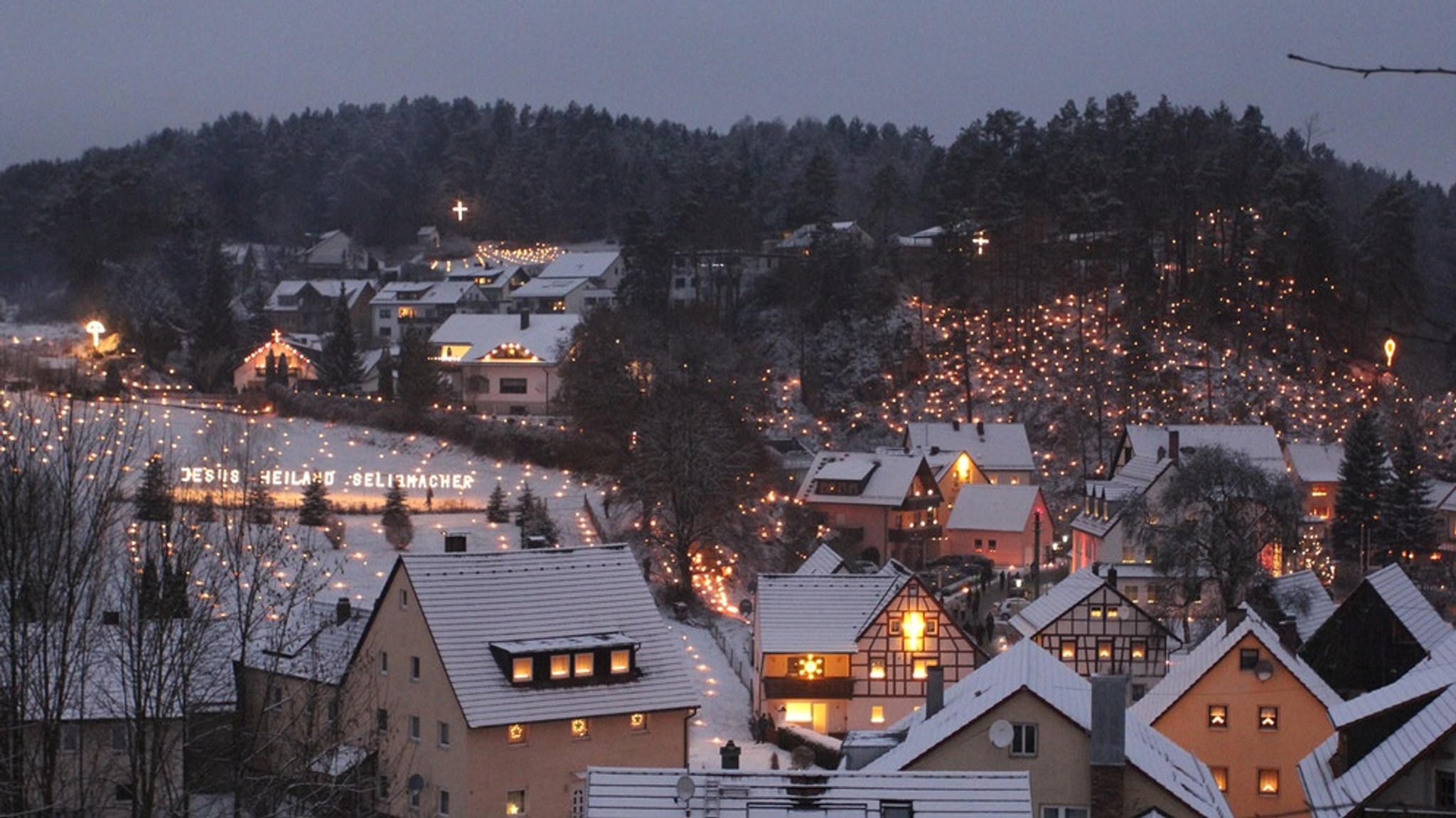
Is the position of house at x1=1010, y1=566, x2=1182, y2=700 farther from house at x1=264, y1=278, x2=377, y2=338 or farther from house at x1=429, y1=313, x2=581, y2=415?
house at x1=264, y1=278, x2=377, y2=338

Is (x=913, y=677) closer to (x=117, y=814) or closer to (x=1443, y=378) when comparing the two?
(x=117, y=814)

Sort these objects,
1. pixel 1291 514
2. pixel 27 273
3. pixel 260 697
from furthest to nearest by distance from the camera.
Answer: pixel 27 273
pixel 1291 514
pixel 260 697

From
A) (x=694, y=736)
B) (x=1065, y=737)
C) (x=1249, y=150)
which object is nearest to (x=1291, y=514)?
(x=694, y=736)

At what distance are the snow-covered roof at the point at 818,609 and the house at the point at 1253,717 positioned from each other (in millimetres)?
6906

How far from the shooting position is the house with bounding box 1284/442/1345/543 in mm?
47594

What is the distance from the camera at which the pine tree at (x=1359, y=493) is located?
4278 cm

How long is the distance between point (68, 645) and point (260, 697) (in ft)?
31.6

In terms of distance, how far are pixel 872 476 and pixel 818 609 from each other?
17.8m

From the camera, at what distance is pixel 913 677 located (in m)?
28.8

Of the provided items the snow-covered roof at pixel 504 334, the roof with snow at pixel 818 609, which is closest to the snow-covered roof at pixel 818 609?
the roof with snow at pixel 818 609

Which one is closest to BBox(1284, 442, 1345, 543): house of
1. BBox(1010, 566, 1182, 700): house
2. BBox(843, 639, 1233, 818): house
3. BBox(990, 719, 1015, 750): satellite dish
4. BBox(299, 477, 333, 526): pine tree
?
BBox(1010, 566, 1182, 700): house

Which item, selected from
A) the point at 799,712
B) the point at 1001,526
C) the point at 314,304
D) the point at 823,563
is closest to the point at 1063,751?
the point at 799,712

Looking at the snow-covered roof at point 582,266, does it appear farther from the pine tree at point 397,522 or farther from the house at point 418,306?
the pine tree at point 397,522

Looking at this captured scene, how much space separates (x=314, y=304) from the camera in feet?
246
